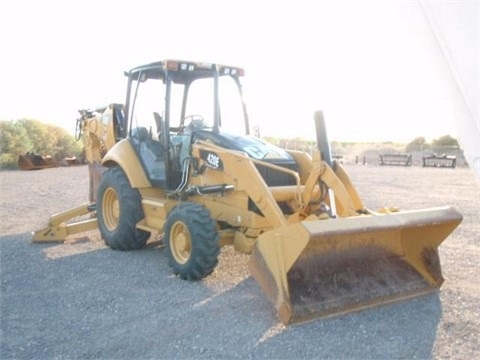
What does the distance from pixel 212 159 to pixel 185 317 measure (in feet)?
7.27

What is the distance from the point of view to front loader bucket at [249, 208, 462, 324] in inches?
175

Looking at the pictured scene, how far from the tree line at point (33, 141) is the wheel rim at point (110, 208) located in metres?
23.1

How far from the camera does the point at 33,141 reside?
32969 mm

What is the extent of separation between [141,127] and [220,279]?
2812 millimetres

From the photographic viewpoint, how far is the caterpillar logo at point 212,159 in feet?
20.3

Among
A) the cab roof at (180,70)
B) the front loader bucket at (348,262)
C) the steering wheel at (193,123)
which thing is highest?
the cab roof at (180,70)

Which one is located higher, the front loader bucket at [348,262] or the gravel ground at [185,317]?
the front loader bucket at [348,262]

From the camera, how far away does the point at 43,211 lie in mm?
11859

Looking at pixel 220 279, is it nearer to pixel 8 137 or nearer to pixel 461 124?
pixel 461 124

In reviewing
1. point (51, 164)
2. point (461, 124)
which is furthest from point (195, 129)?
point (51, 164)

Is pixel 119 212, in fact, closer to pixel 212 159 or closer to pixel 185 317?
pixel 212 159

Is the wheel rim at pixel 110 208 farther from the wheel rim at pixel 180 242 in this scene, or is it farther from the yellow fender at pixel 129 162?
the wheel rim at pixel 180 242

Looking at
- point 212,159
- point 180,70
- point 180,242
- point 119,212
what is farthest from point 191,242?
point 180,70

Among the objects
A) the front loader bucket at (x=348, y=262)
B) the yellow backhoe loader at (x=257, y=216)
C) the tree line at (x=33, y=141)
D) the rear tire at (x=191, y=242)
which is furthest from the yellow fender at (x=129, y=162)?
the tree line at (x=33, y=141)
